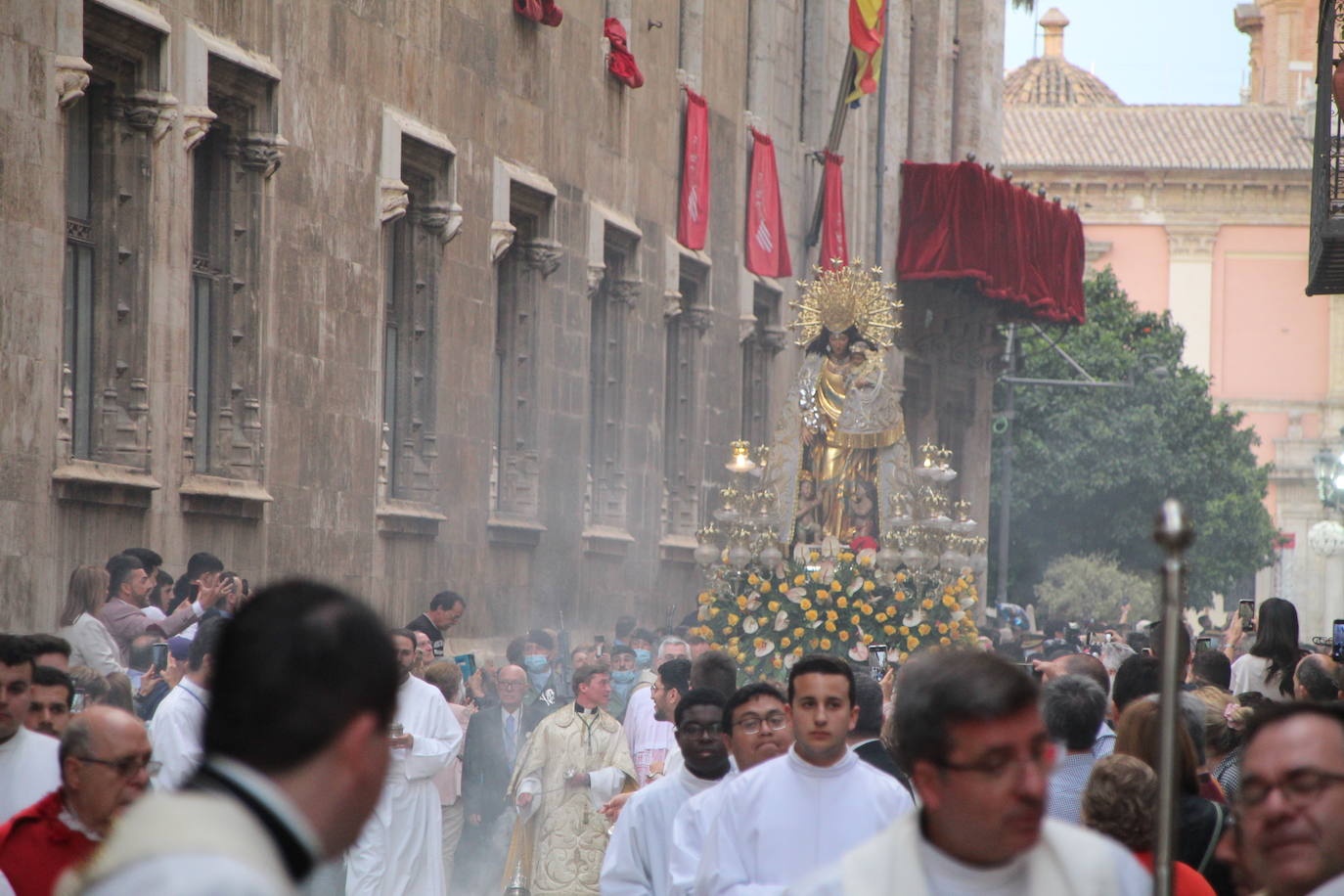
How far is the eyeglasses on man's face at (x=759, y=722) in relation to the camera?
7773 millimetres

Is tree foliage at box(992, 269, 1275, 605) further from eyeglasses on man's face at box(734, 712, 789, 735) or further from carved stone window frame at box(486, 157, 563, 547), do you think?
eyeglasses on man's face at box(734, 712, 789, 735)

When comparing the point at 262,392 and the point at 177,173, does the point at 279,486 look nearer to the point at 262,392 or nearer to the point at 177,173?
the point at 262,392

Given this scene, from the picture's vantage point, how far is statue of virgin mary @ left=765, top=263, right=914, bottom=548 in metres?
18.1

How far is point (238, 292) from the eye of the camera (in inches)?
625

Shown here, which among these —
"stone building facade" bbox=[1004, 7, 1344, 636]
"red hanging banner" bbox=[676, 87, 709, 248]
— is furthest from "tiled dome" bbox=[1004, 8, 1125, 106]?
"red hanging banner" bbox=[676, 87, 709, 248]

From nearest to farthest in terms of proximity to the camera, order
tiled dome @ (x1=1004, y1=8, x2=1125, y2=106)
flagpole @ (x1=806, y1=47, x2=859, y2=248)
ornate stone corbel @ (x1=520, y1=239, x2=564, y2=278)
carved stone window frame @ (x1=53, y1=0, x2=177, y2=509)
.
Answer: carved stone window frame @ (x1=53, y1=0, x2=177, y2=509), ornate stone corbel @ (x1=520, y1=239, x2=564, y2=278), flagpole @ (x1=806, y1=47, x2=859, y2=248), tiled dome @ (x1=1004, y1=8, x2=1125, y2=106)

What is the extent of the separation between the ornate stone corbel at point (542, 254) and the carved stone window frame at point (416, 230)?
7.63ft

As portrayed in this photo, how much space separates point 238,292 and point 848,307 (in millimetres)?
5050

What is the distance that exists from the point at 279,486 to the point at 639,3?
10103 mm

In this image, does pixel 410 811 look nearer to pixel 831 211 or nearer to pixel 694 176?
pixel 694 176

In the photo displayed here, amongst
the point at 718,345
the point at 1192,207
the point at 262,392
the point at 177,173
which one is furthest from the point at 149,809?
the point at 1192,207

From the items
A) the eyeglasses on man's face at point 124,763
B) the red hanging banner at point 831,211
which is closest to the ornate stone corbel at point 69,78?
the eyeglasses on man's face at point 124,763

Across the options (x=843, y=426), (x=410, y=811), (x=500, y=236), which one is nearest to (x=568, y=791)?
(x=410, y=811)

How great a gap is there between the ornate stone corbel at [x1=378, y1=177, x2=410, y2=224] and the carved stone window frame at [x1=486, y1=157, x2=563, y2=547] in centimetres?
348
